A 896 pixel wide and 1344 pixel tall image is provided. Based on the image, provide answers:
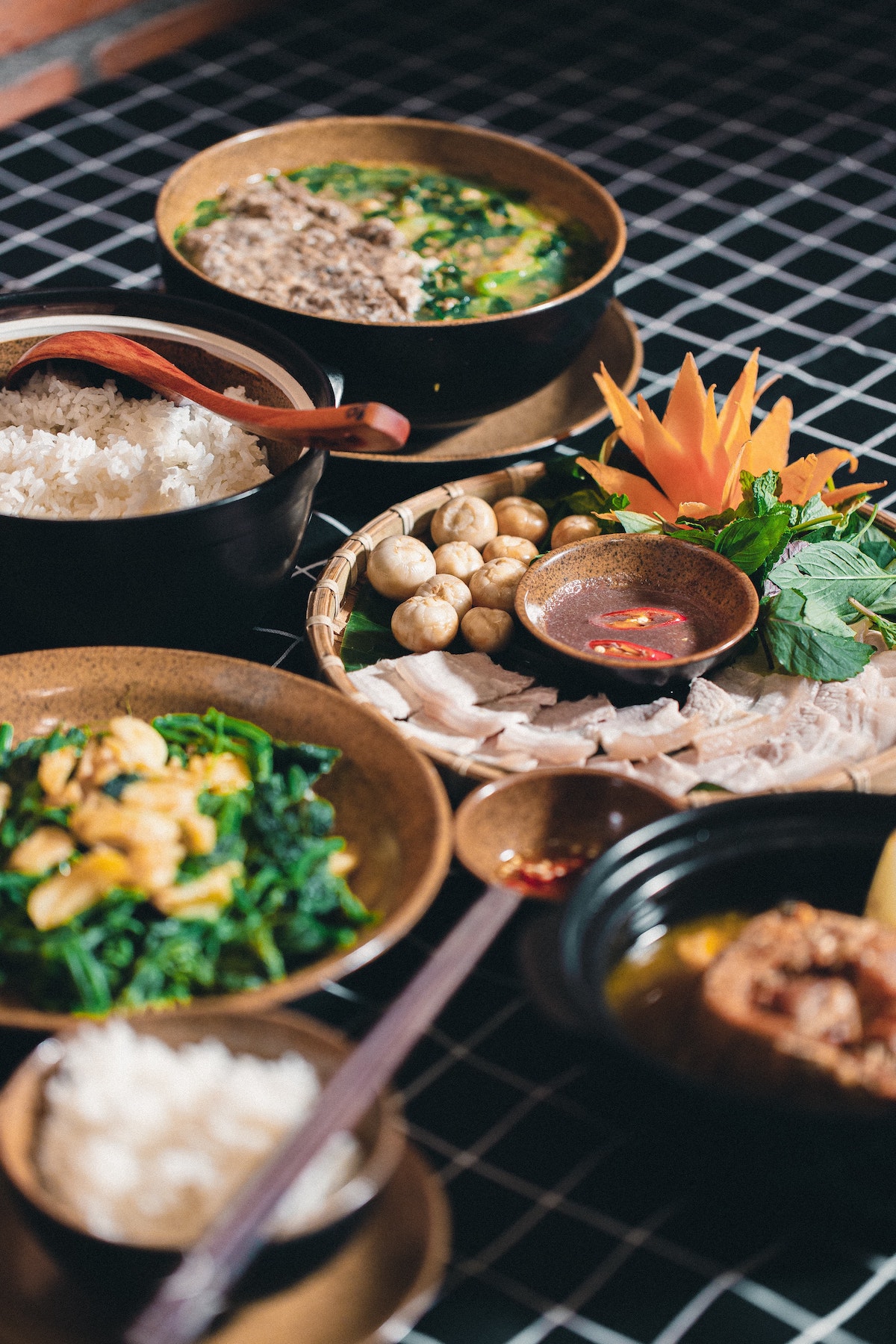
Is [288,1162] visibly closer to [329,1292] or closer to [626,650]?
[329,1292]

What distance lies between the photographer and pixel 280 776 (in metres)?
1.53

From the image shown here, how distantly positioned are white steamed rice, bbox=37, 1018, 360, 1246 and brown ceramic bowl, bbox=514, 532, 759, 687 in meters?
0.79

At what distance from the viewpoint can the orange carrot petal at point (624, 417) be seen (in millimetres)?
2117

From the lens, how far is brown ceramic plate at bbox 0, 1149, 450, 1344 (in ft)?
3.52

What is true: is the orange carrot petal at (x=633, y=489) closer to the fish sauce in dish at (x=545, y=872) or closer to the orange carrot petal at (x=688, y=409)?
the orange carrot petal at (x=688, y=409)

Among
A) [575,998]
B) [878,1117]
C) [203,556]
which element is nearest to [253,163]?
[203,556]

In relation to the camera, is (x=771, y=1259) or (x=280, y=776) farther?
(x=280, y=776)

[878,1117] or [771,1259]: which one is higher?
[878,1117]

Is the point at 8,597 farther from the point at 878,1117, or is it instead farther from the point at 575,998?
the point at 878,1117

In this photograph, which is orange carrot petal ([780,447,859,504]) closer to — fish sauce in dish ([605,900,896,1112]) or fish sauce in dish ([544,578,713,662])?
fish sauce in dish ([544,578,713,662])

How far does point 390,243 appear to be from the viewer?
2.50 metres

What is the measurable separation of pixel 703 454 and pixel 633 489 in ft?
0.41

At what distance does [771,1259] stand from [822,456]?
4.20 ft

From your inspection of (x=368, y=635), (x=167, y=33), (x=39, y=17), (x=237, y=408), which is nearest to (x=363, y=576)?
(x=368, y=635)
